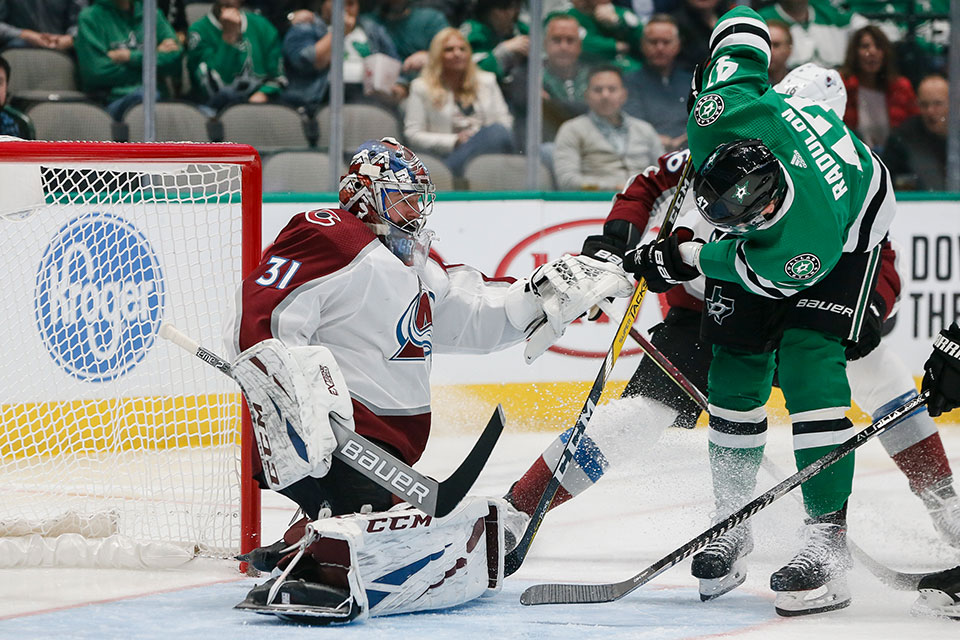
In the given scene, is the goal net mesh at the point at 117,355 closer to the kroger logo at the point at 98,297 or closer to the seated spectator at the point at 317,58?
the kroger logo at the point at 98,297

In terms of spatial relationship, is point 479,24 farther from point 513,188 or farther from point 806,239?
point 806,239

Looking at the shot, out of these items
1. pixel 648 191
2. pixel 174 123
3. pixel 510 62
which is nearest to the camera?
pixel 648 191

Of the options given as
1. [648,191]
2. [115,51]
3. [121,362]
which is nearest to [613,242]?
[648,191]

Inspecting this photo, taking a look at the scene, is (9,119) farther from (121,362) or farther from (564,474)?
(564,474)

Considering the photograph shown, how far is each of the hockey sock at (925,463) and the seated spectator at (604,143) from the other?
219cm

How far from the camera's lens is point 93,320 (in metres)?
3.48

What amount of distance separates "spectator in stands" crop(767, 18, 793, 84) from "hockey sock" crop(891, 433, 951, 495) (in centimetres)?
250

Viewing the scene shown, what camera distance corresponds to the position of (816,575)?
8.12 ft

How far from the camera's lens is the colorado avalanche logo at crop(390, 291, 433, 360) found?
258 centimetres

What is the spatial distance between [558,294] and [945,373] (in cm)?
76

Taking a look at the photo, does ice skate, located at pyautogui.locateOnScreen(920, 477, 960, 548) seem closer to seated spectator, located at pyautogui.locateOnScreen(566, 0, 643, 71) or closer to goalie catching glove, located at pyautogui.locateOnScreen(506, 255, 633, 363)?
goalie catching glove, located at pyautogui.locateOnScreen(506, 255, 633, 363)

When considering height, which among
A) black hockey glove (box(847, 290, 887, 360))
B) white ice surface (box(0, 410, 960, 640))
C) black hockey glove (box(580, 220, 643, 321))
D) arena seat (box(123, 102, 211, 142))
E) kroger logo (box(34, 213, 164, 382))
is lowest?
white ice surface (box(0, 410, 960, 640))

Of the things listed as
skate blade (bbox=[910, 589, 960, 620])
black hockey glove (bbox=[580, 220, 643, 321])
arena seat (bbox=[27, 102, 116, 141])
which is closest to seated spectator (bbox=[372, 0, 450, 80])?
arena seat (bbox=[27, 102, 116, 141])

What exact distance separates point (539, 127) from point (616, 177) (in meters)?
0.36
